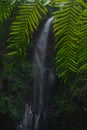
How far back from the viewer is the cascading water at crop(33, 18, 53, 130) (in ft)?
19.0

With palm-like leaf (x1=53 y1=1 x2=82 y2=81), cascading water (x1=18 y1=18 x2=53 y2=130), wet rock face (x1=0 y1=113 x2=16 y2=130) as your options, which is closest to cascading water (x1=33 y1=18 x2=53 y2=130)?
cascading water (x1=18 y1=18 x2=53 y2=130)

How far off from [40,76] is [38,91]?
1.16ft

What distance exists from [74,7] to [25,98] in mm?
5077

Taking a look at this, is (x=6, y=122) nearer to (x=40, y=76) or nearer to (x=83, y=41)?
(x=40, y=76)

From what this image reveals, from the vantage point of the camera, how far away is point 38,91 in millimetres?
6027

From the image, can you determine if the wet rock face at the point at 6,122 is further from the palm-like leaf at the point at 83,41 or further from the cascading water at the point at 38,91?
the palm-like leaf at the point at 83,41

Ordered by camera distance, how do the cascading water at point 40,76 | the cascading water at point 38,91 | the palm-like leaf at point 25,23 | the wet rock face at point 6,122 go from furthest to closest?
the cascading water at point 40,76, the cascading water at point 38,91, the wet rock face at point 6,122, the palm-like leaf at point 25,23

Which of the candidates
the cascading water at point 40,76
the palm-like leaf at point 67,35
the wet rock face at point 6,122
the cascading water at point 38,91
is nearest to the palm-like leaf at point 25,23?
the palm-like leaf at point 67,35

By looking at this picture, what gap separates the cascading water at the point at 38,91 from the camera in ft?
18.2

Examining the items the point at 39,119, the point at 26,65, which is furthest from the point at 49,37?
the point at 39,119

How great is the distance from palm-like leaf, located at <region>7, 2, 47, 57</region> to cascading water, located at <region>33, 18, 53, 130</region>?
204 inches

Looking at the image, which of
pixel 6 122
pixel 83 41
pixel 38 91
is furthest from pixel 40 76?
pixel 83 41

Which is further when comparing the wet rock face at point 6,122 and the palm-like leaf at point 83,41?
the wet rock face at point 6,122

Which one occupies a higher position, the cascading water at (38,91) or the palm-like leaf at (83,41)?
the palm-like leaf at (83,41)
